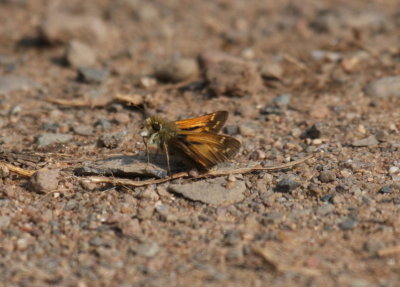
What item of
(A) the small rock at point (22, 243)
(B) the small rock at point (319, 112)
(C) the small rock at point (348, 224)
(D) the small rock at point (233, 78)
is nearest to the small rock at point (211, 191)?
(C) the small rock at point (348, 224)

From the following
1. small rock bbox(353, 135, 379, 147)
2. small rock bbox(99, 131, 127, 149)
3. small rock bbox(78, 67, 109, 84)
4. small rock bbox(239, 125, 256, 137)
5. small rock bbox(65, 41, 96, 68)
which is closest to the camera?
small rock bbox(353, 135, 379, 147)

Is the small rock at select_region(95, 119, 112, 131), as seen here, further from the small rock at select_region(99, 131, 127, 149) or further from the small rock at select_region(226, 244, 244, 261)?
the small rock at select_region(226, 244, 244, 261)

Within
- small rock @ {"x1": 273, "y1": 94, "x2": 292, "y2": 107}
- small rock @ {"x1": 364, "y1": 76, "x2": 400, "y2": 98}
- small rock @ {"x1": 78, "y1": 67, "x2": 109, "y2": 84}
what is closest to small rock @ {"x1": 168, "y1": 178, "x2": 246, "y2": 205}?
small rock @ {"x1": 273, "y1": 94, "x2": 292, "y2": 107}

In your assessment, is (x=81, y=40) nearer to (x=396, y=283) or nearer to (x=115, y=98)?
(x=115, y=98)

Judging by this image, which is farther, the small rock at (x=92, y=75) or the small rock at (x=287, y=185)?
the small rock at (x=92, y=75)

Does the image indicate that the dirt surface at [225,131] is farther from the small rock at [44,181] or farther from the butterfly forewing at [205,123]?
the butterfly forewing at [205,123]

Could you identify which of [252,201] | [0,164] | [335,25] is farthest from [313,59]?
[0,164]

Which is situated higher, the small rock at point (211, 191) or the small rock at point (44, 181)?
the small rock at point (44, 181)
